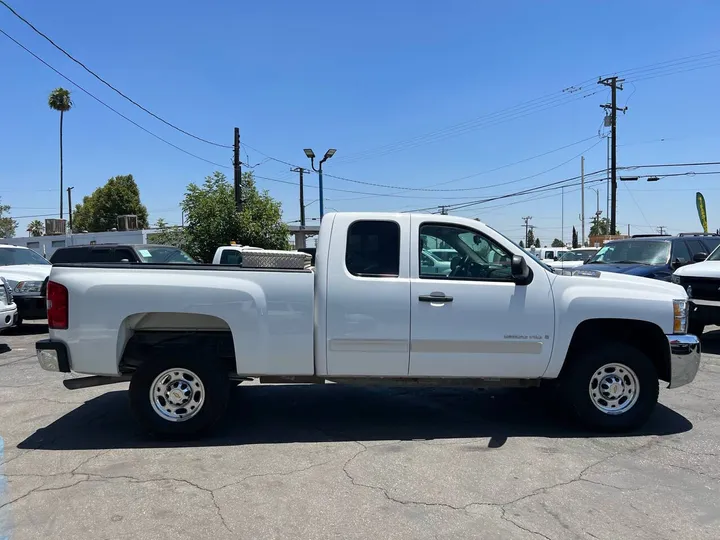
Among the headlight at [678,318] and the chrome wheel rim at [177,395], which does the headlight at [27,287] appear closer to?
the chrome wheel rim at [177,395]

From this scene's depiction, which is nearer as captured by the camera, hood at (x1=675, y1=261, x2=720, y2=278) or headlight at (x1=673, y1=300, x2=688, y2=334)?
headlight at (x1=673, y1=300, x2=688, y2=334)

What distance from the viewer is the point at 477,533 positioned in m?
3.45

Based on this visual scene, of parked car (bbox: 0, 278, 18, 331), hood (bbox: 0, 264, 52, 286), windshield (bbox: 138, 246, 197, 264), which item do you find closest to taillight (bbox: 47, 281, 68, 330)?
parked car (bbox: 0, 278, 18, 331)

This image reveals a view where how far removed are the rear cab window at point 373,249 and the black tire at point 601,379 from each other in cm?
193

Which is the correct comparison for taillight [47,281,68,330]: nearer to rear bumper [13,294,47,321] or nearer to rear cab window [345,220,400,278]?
rear cab window [345,220,400,278]

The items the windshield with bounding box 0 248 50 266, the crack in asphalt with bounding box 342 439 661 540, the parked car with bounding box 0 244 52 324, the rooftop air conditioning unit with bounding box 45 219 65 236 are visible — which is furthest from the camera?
the rooftop air conditioning unit with bounding box 45 219 65 236

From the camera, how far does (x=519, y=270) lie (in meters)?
4.90

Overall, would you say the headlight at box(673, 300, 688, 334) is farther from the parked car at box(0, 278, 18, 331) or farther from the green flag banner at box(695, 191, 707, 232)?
the green flag banner at box(695, 191, 707, 232)

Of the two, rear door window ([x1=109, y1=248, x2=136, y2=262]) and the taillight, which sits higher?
rear door window ([x1=109, y1=248, x2=136, y2=262])

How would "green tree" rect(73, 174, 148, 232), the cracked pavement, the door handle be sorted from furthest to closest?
1. "green tree" rect(73, 174, 148, 232)
2. the door handle
3. the cracked pavement

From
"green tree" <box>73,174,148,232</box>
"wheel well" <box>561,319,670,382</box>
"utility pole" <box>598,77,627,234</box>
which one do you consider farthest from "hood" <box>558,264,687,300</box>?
"green tree" <box>73,174,148,232</box>

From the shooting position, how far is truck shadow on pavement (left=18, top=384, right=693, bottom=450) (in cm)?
512

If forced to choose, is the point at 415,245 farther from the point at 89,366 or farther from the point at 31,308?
the point at 31,308

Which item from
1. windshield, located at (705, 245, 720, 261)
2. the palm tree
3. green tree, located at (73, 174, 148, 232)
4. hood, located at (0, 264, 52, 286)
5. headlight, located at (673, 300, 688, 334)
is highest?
the palm tree
